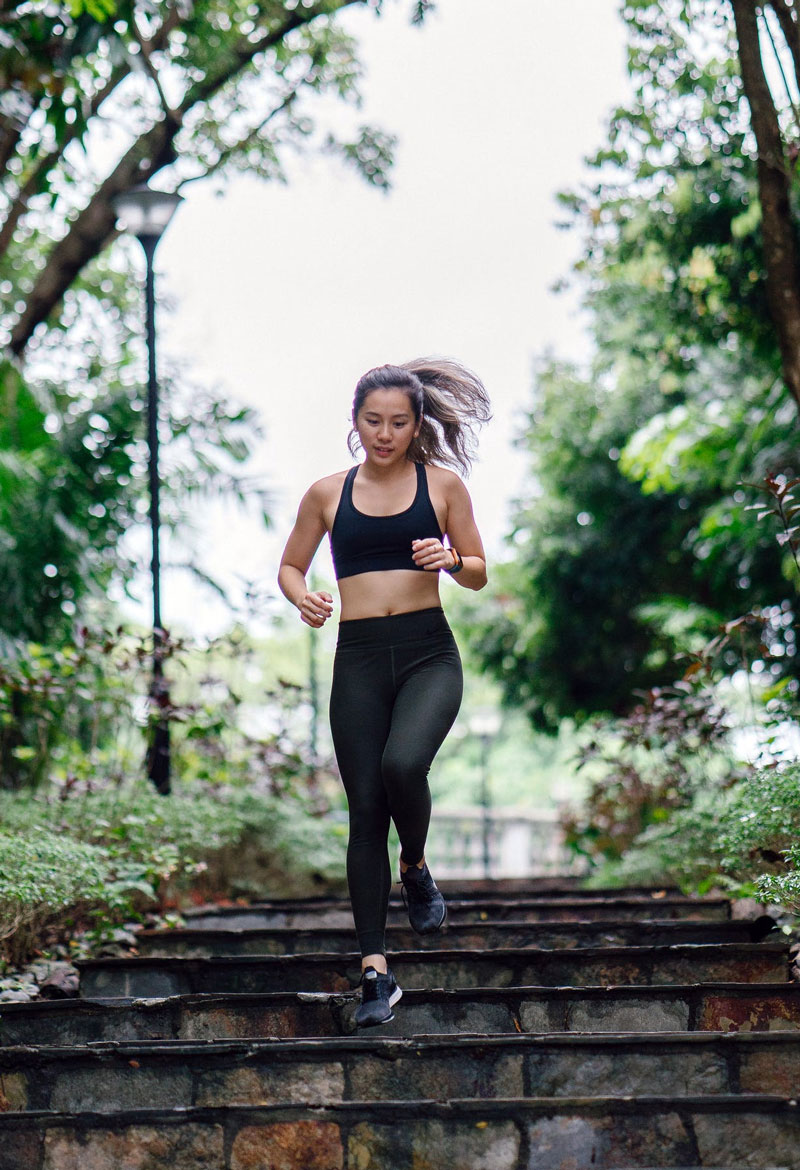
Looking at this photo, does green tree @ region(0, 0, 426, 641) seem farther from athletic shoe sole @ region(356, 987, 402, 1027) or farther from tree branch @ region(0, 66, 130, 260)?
athletic shoe sole @ region(356, 987, 402, 1027)

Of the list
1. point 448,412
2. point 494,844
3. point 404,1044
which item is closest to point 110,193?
point 448,412

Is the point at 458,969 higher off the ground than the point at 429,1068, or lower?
higher

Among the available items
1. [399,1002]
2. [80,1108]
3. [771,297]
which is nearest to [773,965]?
[399,1002]

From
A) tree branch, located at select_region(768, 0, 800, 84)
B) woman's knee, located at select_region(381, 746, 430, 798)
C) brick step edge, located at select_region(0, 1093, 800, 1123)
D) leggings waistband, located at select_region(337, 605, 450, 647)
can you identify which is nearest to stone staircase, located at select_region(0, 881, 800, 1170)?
brick step edge, located at select_region(0, 1093, 800, 1123)

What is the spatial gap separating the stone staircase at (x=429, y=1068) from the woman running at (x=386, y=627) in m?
0.29

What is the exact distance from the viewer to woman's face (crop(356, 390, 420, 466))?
3770 millimetres

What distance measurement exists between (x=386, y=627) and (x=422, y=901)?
849 millimetres

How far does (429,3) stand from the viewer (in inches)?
274

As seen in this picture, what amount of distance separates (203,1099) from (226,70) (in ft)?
31.0

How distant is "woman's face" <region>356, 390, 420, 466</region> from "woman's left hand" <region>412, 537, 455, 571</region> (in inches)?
13.4

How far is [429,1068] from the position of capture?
328 cm

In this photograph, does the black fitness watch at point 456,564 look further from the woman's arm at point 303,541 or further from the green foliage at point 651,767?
the green foliage at point 651,767

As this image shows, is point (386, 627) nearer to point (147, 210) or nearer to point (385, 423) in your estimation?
point (385, 423)

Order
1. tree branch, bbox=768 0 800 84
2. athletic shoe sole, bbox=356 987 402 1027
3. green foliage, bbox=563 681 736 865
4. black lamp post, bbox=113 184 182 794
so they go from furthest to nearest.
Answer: black lamp post, bbox=113 184 182 794, green foliage, bbox=563 681 736 865, tree branch, bbox=768 0 800 84, athletic shoe sole, bbox=356 987 402 1027
